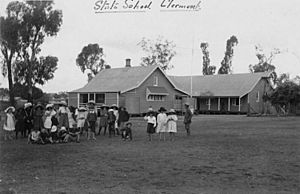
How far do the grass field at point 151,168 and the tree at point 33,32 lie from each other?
2117mm

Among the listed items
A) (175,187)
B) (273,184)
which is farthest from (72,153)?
(273,184)

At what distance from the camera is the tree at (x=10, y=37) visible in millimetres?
8672

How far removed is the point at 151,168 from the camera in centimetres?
859

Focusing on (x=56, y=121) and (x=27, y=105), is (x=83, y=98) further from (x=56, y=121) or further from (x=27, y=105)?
(x=27, y=105)

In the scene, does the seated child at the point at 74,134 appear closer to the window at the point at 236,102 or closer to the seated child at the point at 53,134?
the seated child at the point at 53,134

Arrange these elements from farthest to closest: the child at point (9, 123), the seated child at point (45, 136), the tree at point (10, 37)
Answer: the child at point (9, 123)
the seated child at point (45, 136)
the tree at point (10, 37)

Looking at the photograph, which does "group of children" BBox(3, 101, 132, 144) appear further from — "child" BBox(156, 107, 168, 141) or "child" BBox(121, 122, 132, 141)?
"child" BBox(156, 107, 168, 141)

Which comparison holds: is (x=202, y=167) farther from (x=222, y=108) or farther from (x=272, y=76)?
(x=272, y=76)

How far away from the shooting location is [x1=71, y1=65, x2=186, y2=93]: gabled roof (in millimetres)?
13211

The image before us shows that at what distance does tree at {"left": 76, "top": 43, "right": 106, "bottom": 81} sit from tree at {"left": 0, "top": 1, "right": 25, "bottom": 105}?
5.01 feet

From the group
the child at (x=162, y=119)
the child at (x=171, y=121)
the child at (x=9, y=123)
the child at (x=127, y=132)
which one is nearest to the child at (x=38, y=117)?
the child at (x=9, y=123)

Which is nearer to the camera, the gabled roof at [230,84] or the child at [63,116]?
the child at [63,116]

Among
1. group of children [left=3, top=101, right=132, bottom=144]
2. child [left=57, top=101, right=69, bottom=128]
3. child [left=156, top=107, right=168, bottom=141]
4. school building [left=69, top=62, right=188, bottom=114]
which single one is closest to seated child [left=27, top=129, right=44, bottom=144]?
group of children [left=3, top=101, right=132, bottom=144]

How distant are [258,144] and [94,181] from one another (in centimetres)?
725
